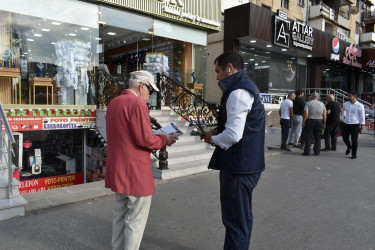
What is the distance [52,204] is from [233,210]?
3.05 metres

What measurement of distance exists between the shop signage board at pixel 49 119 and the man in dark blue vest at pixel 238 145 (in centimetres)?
590

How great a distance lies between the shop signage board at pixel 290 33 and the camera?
1373 centimetres

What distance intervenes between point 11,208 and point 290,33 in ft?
49.2

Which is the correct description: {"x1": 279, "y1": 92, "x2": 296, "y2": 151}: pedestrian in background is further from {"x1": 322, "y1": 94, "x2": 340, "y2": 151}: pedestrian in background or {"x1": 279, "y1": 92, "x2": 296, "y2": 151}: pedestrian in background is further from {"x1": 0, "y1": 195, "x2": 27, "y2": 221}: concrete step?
{"x1": 0, "y1": 195, "x2": 27, "y2": 221}: concrete step

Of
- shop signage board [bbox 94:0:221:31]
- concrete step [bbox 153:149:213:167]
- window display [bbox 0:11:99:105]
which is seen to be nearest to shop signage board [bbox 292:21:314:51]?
shop signage board [bbox 94:0:221:31]

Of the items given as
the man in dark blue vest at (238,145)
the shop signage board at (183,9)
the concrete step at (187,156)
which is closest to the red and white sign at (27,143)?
the concrete step at (187,156)

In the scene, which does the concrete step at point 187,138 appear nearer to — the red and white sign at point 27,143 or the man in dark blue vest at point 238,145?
the red and white sign at point 27,143

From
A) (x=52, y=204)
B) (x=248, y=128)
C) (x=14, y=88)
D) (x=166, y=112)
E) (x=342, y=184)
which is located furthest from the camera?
(x=166, y=112)

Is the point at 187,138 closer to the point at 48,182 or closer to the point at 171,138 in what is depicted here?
the point at 48,182

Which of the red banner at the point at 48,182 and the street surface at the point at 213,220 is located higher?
the street surface at the point at 213,220

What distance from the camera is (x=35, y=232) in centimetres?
326

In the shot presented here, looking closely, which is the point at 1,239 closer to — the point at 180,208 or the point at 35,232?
the point at 35,232

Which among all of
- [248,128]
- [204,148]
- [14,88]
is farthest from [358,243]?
[14,88]

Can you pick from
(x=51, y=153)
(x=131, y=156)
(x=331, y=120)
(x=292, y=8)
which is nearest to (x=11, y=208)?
(x=131, y=156)
